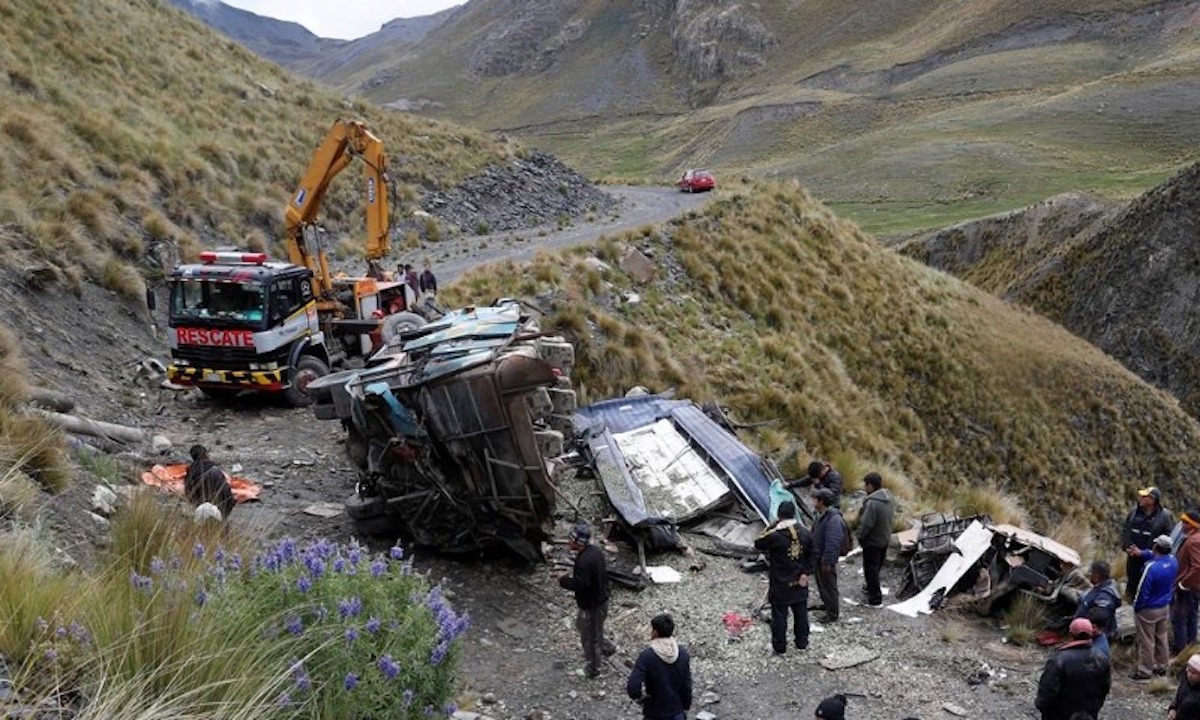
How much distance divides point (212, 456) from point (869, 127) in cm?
9376

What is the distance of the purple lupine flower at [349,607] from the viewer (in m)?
5.05

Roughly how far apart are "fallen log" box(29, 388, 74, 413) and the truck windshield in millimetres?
2662

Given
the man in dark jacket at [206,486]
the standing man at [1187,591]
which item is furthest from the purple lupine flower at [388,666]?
the standing man at [1187,591]

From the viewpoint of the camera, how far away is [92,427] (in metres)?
11.4

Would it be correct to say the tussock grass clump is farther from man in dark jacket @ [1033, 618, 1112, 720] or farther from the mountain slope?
the mountain slope

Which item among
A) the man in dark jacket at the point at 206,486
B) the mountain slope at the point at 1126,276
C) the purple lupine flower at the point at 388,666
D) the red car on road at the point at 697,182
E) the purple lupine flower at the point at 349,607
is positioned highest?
the red car on road at the point at 697,182

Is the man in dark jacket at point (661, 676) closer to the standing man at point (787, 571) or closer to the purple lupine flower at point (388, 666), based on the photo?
the purple lupine flower at point (388, 666)

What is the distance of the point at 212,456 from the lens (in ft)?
40.3

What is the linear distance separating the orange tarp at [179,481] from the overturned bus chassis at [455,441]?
56.5 inches

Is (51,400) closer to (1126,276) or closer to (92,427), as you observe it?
(92,427)

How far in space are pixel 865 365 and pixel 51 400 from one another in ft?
60.5

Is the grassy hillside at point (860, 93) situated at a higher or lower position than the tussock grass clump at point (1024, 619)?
higher

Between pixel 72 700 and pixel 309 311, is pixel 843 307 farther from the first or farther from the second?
pixel 72 700

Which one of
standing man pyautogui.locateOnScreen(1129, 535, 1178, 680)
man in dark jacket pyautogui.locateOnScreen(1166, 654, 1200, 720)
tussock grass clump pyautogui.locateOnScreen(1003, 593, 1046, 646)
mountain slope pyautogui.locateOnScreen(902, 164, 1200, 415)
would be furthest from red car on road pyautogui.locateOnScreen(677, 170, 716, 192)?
man in dark jacket pyautogui.locateOnScreen(1166, 654, 1200, 720)
